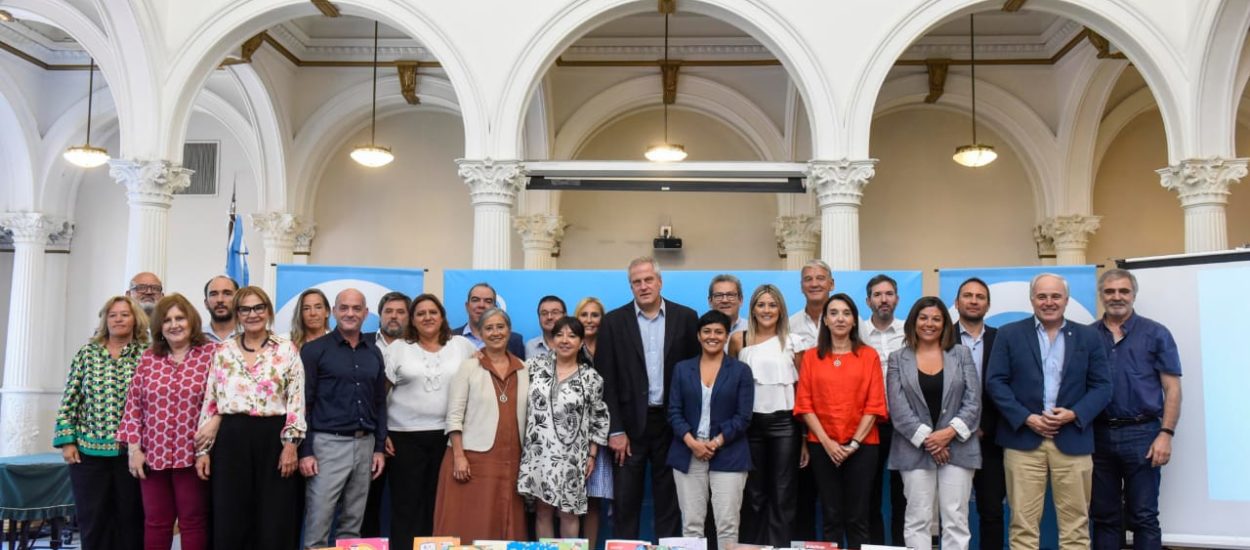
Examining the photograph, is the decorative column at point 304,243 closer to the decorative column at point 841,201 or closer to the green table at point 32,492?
the green table at point 32,492

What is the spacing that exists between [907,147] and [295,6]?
8.58 meters

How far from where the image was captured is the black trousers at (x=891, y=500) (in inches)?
198

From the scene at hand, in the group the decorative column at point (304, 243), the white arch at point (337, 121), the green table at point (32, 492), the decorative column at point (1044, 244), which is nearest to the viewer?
the green table at point (32, 492)

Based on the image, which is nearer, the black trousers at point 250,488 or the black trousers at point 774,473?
the black trousers at point 250,488

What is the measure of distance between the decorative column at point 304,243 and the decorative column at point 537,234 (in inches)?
127

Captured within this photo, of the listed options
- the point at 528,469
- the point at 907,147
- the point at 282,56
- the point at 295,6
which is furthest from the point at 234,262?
the point at 907,147

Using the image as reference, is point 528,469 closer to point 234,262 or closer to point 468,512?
point 468,512

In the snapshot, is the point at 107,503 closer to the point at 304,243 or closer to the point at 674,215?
the point at 304,243

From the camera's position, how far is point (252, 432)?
4.54m

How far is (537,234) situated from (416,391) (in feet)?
26.3

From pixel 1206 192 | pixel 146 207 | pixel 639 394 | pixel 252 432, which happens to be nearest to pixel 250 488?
pixel 252 432

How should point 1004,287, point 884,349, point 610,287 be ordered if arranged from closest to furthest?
point 884,349 → point 1004,287 → point 610,287

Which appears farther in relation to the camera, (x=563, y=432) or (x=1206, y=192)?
(x=1206, y=192)

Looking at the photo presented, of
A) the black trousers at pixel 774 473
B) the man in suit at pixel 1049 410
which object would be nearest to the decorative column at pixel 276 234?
the black trousers at pixel 774 473
